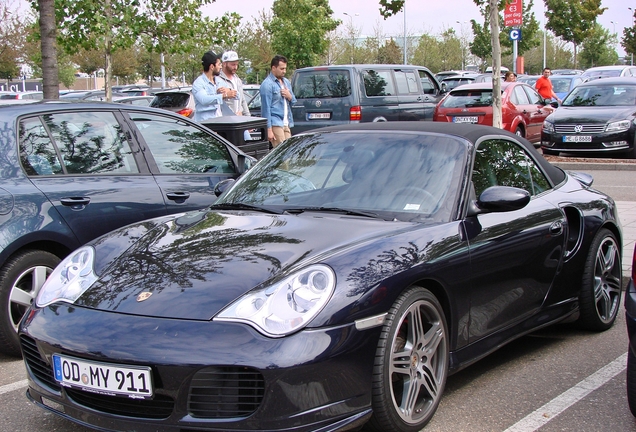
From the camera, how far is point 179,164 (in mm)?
5902

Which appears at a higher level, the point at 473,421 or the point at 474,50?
the point at 474,50

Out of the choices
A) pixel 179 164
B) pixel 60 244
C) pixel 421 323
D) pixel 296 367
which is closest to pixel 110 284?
pixel 296 367

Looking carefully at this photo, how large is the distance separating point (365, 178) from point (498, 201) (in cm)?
71

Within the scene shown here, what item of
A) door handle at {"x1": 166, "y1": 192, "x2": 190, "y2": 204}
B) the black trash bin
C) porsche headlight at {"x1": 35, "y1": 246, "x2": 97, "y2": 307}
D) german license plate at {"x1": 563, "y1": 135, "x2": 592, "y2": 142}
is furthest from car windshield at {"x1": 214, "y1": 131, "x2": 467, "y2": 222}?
german license plate at {"x1": 563, "y1": 135, "x2": 592, "y2": 142}

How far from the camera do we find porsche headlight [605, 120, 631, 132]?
14906 mm

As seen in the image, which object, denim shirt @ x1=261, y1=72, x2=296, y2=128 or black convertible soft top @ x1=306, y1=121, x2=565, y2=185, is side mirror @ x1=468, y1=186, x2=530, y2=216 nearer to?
black convertible soft top @ x1=306, y1=121, x2=565, y2=185

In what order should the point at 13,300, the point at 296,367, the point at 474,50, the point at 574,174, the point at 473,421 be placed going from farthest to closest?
the point at 474,50, the point at 574,174, the point at 13,300, the point at 473,421, the point at 296,367

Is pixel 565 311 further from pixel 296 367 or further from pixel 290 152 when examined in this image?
pixel 296 367

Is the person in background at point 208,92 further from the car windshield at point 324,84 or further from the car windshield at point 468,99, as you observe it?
the car windshield at point 468,99

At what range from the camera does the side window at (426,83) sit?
17.3m

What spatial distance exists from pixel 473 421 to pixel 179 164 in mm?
3162

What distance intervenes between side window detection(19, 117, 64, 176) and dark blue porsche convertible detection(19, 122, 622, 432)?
1.20 meters

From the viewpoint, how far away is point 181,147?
599cm

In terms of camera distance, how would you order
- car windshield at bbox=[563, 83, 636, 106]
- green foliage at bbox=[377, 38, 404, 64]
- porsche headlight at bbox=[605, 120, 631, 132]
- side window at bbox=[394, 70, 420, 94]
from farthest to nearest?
green foliage at bbox=[377, 38, 404, 64] → side window at bbox=[394, 70, 420, 94] → car windshield at bbox=[563, 83, 636, 106] → porsche headlight at bbox=[605, 120, 631, 132]
